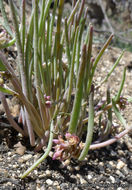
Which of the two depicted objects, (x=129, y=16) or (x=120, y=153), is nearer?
(x=120, y=153)

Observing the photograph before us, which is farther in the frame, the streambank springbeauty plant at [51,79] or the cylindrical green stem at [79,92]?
the streambank springbeauty plant at [51,79]

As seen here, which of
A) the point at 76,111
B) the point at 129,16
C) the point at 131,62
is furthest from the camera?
the point at 129,16

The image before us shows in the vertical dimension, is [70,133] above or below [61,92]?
below

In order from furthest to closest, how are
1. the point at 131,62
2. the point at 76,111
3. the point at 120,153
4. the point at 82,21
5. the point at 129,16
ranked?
the point at 129,16 < the point at 131,62 < the point at 120,153 < the point at 82,21 < the point at 76,111

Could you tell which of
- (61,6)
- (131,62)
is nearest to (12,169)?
(61,6)

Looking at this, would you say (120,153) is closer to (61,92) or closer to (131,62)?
(61,92)

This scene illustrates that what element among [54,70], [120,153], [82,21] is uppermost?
[82,21]

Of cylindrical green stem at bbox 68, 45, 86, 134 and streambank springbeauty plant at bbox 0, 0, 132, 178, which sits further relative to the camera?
streambank springbeauty plant at bbox 0, 0, 132, 178

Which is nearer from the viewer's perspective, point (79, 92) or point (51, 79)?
point (79, 92)

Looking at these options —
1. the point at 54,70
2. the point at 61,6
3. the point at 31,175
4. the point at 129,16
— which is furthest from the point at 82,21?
the point at 129,16
